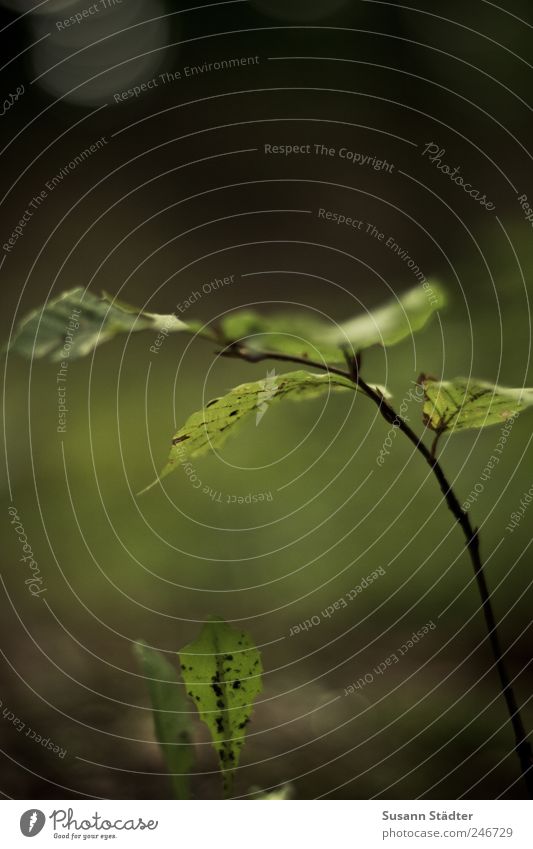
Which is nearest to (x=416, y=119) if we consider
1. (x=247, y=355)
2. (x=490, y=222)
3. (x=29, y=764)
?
(x=490, y=222)
